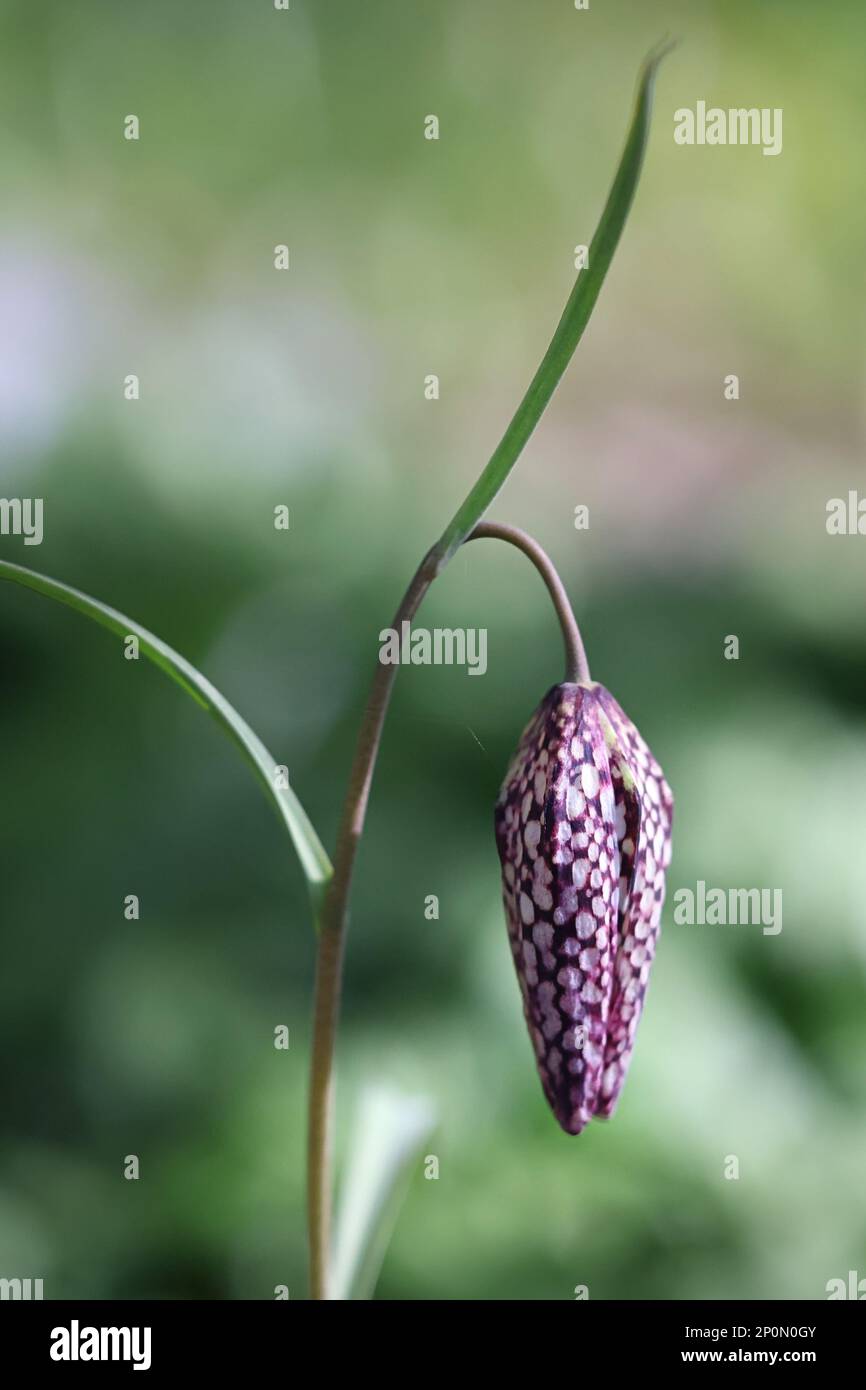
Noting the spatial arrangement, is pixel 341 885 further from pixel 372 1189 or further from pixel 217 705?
pixel 372 1189

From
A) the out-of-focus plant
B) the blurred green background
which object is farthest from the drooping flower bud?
the blurred green background

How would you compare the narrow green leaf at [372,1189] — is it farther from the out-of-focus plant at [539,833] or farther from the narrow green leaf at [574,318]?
the narrow green leaf at [574,318]

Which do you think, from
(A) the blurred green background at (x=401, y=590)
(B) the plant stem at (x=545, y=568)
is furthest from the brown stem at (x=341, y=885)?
(A) the blurred green background at (x=401, y=590)

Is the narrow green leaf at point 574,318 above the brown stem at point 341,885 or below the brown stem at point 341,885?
above

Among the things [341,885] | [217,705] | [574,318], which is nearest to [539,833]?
[341,885]

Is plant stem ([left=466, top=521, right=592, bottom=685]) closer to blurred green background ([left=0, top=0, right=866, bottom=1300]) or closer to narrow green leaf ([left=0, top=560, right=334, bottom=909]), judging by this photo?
narrow green leaf ([left=0, top=560, right=334, bottom=909])
